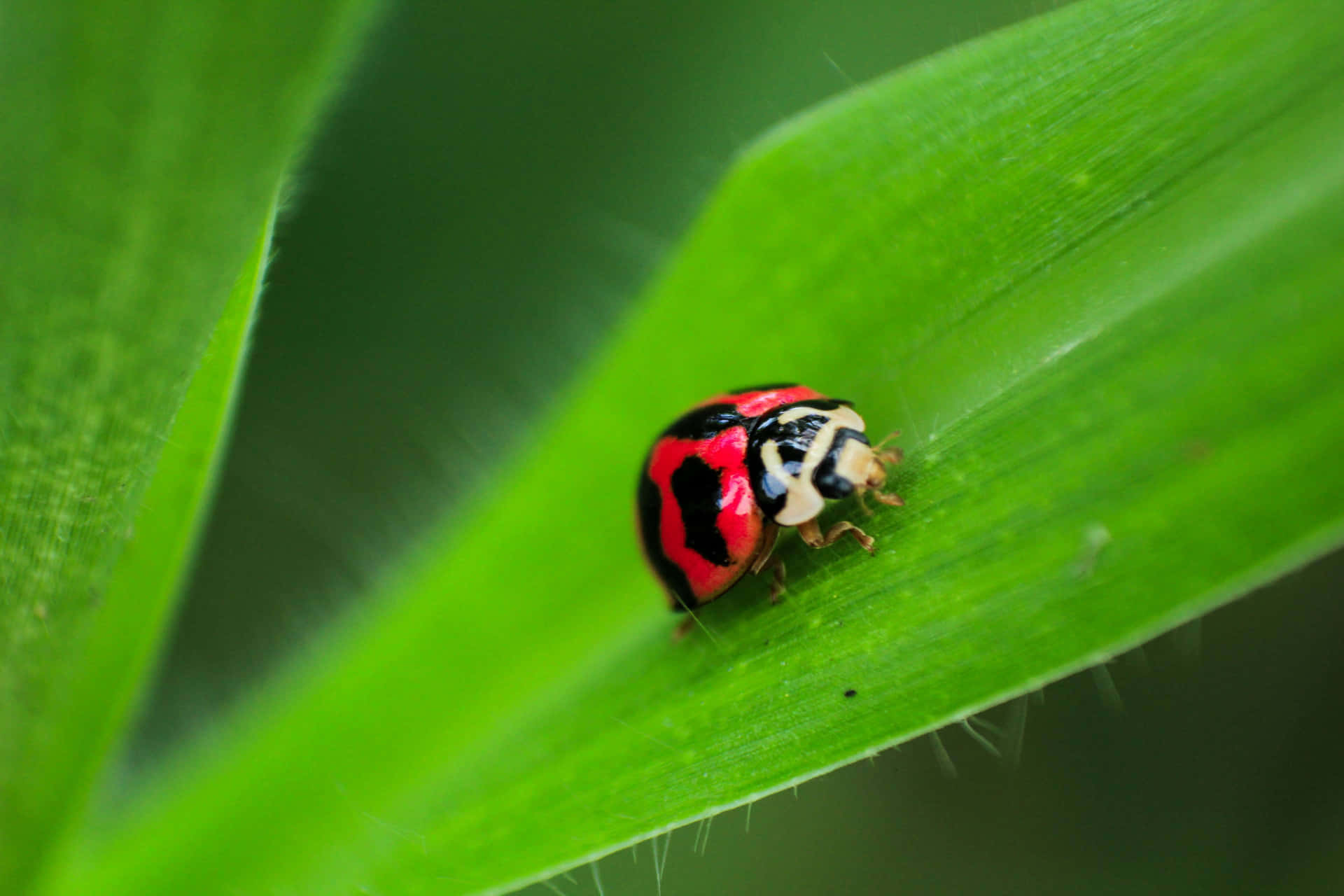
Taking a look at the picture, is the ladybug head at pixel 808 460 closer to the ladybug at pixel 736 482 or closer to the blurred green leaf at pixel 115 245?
the ladybug at pixel 736 482

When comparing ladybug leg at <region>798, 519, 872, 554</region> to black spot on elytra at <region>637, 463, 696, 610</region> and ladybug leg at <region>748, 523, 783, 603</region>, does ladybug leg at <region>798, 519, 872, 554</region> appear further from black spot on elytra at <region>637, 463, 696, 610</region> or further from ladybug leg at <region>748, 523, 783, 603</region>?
black spot on elytra at <region>637, 463, 696, 610</region>

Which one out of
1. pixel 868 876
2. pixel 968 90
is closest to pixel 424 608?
pixel 968 90

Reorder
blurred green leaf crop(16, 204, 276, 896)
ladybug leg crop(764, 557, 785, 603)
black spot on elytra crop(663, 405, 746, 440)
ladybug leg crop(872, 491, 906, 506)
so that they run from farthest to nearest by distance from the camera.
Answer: black spot on elytra crop(663, 405, 746, 440), ladybug leg crop(764, 557, 785, 603), ladybug leg crop(872, 491, 906, 506), blurred green leaf crop(16, 204, 276, 896)

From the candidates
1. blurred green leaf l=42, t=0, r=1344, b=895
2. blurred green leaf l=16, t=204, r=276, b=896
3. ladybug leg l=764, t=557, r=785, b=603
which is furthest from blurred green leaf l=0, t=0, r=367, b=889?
ladybug leg l=764, t=557, r=785, b=603

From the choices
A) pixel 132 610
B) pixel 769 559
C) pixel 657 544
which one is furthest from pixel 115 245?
pixel 769 559

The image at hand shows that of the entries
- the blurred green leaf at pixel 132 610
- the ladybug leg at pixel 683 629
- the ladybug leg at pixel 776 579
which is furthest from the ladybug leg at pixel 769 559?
the blurred green leaf at pixel 132 610

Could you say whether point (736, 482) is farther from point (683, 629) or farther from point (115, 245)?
point (115, 245)

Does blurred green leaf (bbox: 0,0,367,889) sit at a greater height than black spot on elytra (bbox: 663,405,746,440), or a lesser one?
greater
